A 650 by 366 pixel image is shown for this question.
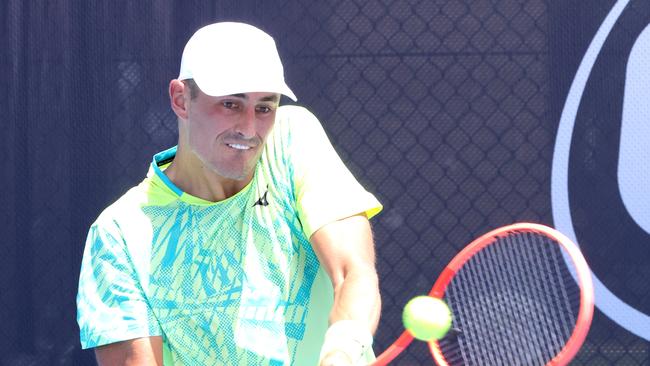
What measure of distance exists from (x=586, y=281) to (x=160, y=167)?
1009mm

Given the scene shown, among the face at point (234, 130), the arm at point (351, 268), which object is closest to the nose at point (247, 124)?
the face at point (234, 130)

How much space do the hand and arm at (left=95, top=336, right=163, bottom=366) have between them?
1.77 feet

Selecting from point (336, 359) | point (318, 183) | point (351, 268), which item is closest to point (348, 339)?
point (336, 359)

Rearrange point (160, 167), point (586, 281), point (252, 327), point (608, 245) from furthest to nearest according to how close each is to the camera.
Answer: point (608, 245)
point (160, 167)
point (252, 327)
point (586, 281)

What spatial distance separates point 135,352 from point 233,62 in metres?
0.62

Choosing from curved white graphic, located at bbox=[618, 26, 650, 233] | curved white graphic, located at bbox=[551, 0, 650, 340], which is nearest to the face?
curved white graphic, located at bbox=[551, 0, 650, 340]

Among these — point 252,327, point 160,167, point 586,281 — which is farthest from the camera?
point 160,167

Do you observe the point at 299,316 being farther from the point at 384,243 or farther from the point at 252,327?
the point at 384,243

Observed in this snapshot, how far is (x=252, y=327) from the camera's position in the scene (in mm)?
2475

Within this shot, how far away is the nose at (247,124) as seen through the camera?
2.40m

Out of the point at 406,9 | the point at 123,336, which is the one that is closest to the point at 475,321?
the point at 123,336

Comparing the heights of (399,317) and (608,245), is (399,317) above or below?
below

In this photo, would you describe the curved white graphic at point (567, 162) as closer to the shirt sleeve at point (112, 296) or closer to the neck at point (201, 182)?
the neck at point (201, 182)

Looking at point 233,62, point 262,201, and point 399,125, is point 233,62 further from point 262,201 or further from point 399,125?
point 399,125
